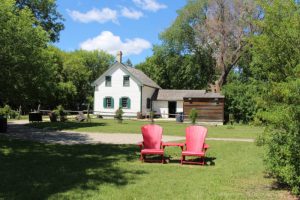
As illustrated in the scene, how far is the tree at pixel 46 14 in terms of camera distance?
98.5ft

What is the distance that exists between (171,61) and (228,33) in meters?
13.9

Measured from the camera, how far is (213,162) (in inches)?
444

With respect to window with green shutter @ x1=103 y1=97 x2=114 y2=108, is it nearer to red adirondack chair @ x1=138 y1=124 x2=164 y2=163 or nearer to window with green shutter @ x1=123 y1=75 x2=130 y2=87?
window with green shutter @ x1=123 y1=75 x2=130 y2=87

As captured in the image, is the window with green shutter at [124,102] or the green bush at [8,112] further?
the window with green shutter at [124,102]

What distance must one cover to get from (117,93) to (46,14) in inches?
619

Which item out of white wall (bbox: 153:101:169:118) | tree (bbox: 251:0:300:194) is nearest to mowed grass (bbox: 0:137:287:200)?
tree (bbox: 251:0:300:194)

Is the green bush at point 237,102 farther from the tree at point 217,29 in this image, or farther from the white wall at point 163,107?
the white wall at point 163,107

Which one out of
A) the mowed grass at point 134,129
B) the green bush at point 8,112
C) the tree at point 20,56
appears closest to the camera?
the tree at point 20,56

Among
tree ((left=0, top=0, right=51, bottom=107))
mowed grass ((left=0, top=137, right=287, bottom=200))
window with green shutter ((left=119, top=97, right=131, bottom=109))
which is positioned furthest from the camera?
window with green shutter ((left=119, top=97, right=131, bottom=109))

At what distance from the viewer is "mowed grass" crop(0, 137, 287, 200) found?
23.5 feet

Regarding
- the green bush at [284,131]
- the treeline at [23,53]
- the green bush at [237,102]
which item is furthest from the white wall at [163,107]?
the green bush at [284,131]

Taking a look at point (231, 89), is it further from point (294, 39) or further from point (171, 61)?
point (294, 39)

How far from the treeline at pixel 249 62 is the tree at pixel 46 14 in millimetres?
15366

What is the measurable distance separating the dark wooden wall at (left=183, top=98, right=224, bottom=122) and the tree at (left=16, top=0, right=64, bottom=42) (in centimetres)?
A: 1494
